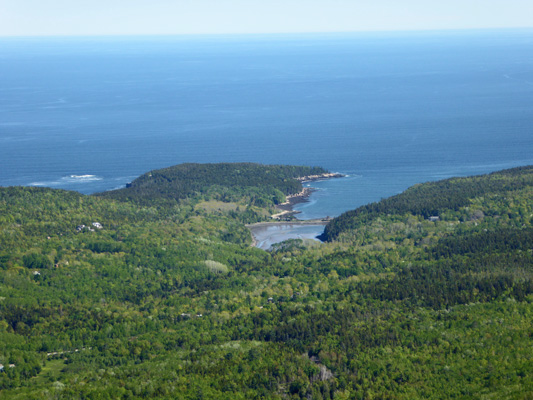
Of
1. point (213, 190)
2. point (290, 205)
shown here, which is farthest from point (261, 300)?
point (213, 190)

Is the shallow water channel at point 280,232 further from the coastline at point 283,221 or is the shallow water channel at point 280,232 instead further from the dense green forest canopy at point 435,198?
the dense green forest canopy at point 435,198

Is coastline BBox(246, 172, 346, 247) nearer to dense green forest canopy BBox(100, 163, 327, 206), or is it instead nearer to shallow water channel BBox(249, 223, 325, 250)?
shallow water channel BBox(249, 223, 325, 250)

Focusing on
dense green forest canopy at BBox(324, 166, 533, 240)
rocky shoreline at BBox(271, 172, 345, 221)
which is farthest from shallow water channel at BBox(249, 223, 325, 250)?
rocky shoreline at BBox(271, 172, 345, 221)

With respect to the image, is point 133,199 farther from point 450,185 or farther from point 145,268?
point 450,185

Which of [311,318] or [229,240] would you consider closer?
[311,318]

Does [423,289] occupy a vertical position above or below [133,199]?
below

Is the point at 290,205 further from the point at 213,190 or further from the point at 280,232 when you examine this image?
the point at 280,232

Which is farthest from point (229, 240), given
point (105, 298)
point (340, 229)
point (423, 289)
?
point (423, 289)
